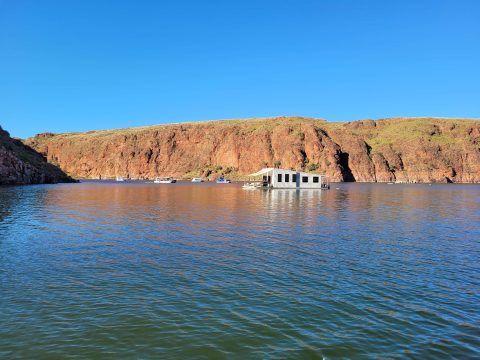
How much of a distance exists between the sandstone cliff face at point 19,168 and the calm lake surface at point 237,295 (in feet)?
257

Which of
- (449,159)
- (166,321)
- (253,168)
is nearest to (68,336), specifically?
(166,321)

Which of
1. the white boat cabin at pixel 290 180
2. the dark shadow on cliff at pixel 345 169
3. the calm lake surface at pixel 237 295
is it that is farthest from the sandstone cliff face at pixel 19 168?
the dark shadow on cliff at pixel 345 169

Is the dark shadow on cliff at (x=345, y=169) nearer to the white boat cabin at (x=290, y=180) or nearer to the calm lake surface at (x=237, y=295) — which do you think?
the white boat cabin at (x=290, y=180)

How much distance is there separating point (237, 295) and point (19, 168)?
340 ft

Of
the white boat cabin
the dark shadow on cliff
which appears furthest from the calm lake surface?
the dark shadow on cliff

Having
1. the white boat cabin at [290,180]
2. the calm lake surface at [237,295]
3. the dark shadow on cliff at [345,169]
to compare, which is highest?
the dark shadow on cliff at [345,169]

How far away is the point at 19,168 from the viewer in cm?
10019

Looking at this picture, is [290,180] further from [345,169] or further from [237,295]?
[345,169]

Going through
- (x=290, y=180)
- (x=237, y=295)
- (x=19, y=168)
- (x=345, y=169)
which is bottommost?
(x=237, y=295)

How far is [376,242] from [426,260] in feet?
15.7

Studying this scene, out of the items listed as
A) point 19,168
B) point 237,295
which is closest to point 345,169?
point 19,168

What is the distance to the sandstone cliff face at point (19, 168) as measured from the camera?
93.8 metres

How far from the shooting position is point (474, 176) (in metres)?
196

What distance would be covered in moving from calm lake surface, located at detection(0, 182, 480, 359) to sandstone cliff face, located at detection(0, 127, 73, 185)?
78223 millimetres
